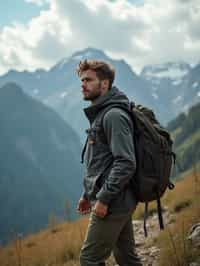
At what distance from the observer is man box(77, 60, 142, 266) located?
10.7ft

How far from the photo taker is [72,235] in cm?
773

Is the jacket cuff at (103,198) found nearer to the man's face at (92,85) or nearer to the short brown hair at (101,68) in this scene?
the man's face at (92,85)

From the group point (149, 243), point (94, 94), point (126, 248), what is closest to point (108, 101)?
point (94, 94)

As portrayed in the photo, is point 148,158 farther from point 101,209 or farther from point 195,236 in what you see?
point 195,236

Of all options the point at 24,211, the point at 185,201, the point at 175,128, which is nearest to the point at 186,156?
the point at 175,128

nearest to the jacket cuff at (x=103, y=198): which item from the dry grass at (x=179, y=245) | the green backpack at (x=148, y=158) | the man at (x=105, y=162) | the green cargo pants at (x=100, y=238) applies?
the man at (x=105, y=162)

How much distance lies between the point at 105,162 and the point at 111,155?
83 millimetres

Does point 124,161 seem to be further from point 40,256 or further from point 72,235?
point 72,235

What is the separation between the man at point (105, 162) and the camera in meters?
3.28

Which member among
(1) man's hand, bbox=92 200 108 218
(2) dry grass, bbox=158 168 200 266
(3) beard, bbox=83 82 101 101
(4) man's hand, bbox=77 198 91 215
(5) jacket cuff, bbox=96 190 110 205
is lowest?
(2) dry grass, bbox=158 168 200 266

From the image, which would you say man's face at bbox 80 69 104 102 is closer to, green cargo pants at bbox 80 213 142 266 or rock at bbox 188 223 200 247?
green cargo pants at bbox 80 213 142 266

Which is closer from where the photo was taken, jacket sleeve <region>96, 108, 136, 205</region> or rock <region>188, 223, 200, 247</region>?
jacket sleeve <region>96, 108, 136, 205</region>

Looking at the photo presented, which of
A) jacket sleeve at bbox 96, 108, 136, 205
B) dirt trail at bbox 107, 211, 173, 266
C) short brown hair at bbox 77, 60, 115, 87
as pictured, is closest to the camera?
jacket sleeve at bbox 96, 108, 136, 205

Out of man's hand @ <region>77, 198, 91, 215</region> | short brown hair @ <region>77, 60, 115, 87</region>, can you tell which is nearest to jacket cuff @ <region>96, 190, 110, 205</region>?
man's hand @ <region>77, 198, 91, 215</region>
